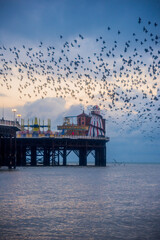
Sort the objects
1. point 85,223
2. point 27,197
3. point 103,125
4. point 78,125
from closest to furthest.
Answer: point 85,223 < point 27,197 < point 78,125 < point 103,125

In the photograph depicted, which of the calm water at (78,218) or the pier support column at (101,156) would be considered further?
the pier support column at (101,156)

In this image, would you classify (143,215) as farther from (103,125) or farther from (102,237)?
(103,125)

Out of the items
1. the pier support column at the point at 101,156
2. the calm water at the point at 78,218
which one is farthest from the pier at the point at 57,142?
the calm water at the point at 78,218

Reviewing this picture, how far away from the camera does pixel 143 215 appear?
2042cm

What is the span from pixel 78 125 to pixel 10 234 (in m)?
119

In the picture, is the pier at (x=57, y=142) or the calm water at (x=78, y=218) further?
the pier at (x=57, y=142)

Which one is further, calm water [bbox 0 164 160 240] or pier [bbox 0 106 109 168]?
pier [bbox 0 106 109 168]

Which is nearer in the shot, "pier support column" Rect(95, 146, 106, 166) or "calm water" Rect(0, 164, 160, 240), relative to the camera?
"calm water" Rect(0, 164, 160, 240)

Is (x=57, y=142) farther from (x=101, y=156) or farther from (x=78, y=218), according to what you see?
(x=78, y=218)

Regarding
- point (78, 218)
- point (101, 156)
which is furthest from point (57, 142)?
point (78, 218)

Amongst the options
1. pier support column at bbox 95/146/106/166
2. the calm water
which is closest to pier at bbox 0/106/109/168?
pier support column at bbox 95/146/106/166

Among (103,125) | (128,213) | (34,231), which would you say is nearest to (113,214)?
A: (128,213)

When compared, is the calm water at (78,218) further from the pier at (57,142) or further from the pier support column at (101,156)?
the pier support column at (101,156)

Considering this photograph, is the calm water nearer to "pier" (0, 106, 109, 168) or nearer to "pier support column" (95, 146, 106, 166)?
"pier" (0, 106, 109, 168)
